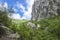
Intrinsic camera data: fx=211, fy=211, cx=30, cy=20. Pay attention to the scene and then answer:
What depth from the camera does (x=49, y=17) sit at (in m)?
199

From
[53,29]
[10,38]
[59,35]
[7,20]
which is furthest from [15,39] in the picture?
[53,29]

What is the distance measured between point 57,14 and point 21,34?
7225 inches

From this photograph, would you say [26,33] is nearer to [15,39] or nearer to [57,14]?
[15,39]

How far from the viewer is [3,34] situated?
14.3 m

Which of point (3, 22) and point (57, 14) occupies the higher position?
point (3, 22)

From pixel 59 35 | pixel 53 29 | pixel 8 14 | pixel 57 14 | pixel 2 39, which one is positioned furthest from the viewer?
pixel 57 14

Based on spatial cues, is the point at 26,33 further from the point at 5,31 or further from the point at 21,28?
the point at 5,31

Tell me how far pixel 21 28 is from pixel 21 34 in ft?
2.31

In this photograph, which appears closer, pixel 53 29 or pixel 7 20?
pixel 7 20

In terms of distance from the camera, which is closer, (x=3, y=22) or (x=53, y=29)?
(x=3, y=22)

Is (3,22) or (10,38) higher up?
(3,22)

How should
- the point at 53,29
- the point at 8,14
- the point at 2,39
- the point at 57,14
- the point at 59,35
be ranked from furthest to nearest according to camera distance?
the point at 57,14
the point at 53,29
the point at 59,35
the point at 8,14
the point at 2,39

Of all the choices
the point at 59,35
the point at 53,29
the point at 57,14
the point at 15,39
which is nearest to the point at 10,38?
the point at 15,39

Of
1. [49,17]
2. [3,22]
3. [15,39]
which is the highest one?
[3,22]
